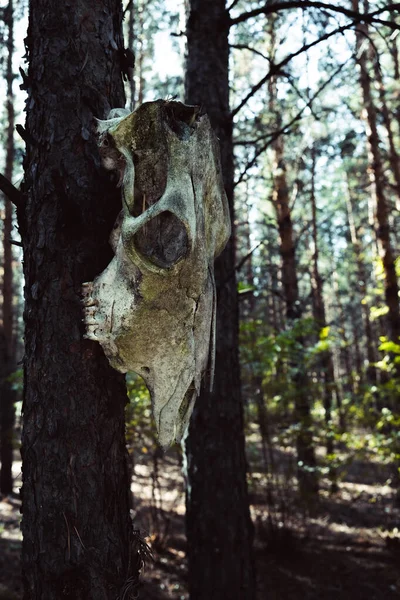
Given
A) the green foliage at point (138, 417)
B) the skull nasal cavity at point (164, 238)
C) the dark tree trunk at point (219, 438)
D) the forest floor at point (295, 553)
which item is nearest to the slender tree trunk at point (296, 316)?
the forest floor at point (295, 553)

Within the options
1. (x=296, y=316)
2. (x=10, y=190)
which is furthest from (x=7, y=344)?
(x=10, y=190)

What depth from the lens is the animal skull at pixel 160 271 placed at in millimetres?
1492

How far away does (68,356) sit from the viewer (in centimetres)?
158

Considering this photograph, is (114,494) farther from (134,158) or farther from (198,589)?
(198,589)

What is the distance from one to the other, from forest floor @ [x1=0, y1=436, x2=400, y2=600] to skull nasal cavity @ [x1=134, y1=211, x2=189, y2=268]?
16.8ft

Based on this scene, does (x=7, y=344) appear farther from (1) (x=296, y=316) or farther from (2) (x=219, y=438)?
(2) (x=219, y=438)

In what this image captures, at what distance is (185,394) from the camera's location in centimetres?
159

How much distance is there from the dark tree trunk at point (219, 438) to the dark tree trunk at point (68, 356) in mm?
2406

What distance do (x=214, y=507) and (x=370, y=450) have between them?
3913 mm

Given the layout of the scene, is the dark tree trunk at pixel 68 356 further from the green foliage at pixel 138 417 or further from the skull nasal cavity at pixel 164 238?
the green foliage at pixel 138 417

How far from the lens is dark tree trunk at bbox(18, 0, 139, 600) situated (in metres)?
1.51

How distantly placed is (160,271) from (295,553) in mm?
6553

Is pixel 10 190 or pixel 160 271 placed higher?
pixel 10 190

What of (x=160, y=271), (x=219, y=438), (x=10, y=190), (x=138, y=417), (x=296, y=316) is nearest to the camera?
(x=160, y=271)
